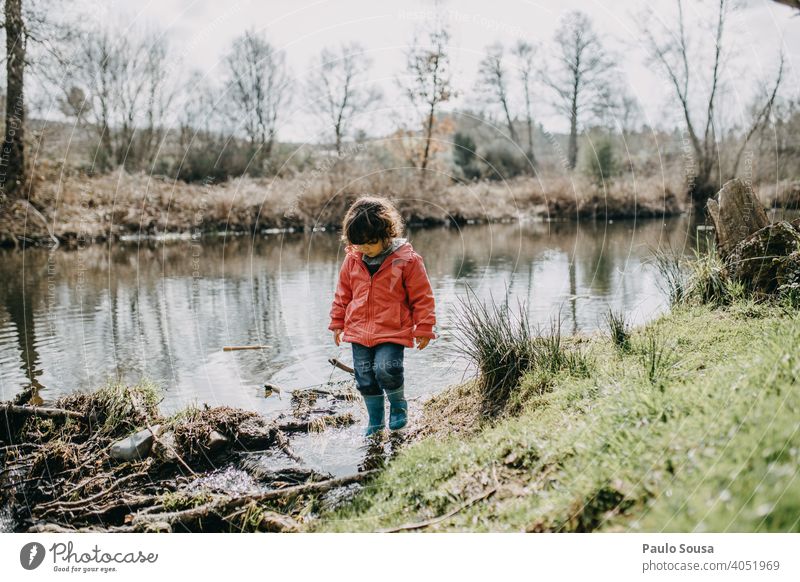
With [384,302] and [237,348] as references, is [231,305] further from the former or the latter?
[384,302]

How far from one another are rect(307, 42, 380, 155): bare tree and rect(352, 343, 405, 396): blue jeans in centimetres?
592

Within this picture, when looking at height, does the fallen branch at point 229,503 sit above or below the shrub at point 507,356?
below

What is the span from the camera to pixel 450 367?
17.4ft

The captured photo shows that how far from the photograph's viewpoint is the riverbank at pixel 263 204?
18141 mm

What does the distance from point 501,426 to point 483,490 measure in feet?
2.32

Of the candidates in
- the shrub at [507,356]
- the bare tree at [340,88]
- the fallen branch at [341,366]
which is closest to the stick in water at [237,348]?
the fallen branch at [341,366]

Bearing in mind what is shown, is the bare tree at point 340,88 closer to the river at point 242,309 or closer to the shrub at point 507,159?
the river at point 242,309

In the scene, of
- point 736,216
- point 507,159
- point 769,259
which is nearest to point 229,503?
point 769,259

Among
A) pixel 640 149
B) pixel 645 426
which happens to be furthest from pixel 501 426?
pixel 640 149

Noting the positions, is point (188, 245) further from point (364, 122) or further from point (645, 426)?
point (645, 426)

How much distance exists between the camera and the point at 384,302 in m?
3.90

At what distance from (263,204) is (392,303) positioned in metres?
17.8

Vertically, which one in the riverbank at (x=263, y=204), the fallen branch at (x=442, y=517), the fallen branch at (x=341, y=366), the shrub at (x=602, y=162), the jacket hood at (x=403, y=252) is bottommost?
the fallen branch at (x=442, y=517)

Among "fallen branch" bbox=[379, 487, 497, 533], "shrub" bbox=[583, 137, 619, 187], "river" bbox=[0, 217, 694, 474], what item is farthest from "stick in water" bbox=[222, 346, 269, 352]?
"shrub" bbox=[583, 137, 619, 187]
